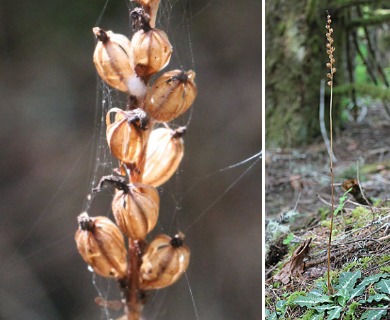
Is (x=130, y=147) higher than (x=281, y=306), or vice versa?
(x=130, y=147)

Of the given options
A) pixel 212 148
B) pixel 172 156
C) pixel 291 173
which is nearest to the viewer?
pixel 172 156

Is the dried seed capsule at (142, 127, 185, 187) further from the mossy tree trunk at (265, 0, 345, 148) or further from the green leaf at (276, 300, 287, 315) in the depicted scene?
the mossy tree trunk at (265, 0, 345, 148)

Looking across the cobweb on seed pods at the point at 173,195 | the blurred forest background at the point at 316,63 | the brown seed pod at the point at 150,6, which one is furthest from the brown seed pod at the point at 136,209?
the cobweb on seed pods at the point at 173,195

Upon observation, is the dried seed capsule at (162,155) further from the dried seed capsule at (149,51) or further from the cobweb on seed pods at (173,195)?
the cobweb on seed pods at (173,195)

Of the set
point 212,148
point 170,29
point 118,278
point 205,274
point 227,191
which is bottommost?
point 205,274

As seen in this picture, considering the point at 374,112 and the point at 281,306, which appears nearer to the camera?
the point at 281,306

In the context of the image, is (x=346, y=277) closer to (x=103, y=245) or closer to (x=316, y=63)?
(x=103, y=245)

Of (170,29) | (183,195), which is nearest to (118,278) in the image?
(170,29)

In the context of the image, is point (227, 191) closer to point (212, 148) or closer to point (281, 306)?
point (212, 148)
